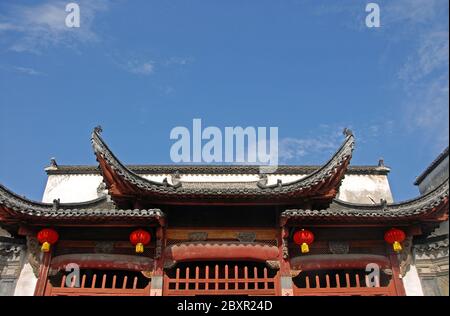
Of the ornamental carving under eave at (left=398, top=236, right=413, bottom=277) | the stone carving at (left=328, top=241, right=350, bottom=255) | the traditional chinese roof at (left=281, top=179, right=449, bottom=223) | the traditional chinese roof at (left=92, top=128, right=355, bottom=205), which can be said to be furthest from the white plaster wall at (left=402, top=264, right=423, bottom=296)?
the traditional chinese roof at (left=92, top=128, right=355, bottom=205)

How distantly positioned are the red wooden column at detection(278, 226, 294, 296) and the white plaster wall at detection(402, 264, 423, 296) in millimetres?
2428

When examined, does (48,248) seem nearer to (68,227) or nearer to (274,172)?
(68,227)

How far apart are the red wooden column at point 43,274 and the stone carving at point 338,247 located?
233 inches

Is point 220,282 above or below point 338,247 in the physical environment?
below

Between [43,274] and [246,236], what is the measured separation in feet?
14.0

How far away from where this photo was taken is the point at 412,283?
783 cm

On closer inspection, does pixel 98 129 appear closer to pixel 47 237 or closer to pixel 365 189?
pixel 47 237

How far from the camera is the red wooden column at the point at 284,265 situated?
24.6ft

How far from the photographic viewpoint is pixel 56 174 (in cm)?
1560

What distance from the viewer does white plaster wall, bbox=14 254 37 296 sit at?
7.84 meters

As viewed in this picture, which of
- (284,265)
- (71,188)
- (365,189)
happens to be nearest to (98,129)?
(284,265)

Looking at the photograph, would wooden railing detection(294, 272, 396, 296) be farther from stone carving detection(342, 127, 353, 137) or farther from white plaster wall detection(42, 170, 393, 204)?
white plaster wall detection(42, 170, 393, 204)
